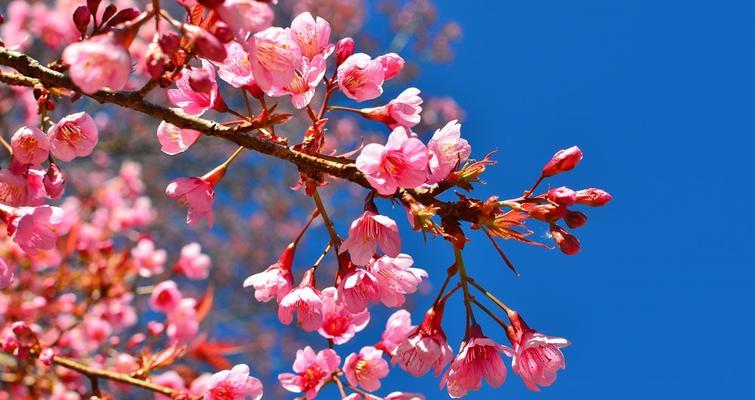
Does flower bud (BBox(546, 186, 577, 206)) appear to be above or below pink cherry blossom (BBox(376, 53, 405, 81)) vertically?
above

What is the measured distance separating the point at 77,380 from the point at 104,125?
5008 mm

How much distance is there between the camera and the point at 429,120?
33.4 ft

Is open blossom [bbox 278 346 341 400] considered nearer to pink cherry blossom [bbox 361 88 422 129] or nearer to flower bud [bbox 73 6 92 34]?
pink cherry blossom [bbox 361 88 422 129]

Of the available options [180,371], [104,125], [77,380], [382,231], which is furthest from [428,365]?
[104,125]

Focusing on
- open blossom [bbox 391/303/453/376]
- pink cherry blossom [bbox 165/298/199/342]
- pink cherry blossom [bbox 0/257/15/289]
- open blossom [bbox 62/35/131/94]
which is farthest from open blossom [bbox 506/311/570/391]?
pink cherry blossom [bbox 165/298/199/342]

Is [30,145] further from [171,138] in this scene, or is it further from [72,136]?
[171,138]

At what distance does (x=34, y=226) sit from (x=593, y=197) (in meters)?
1.11

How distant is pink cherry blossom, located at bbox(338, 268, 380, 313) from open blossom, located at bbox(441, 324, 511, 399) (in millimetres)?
206

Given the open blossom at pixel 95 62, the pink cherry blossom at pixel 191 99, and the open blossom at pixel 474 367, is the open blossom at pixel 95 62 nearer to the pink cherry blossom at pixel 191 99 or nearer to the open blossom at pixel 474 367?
the pink cherry blossom at pixel 191 99

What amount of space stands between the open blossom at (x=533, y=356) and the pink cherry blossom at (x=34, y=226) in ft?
3.18

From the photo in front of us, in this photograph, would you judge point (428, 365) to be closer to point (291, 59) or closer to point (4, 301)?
point (291, 59)

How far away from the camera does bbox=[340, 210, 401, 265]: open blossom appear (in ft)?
3.97

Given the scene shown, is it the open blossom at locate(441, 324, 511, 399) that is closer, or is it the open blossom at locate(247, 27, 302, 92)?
the open blossom at locate(247, 27, 302, 92)

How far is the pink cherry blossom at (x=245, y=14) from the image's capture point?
961 millimetres
